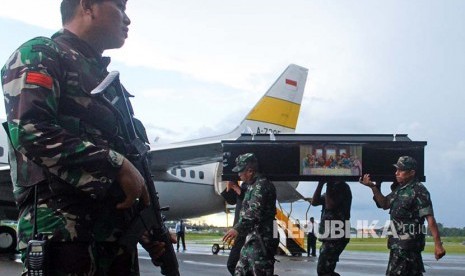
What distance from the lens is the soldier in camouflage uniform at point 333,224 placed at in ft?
24.1

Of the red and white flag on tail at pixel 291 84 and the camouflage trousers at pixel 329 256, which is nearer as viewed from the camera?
the camouflage trousers at pixel 329 256

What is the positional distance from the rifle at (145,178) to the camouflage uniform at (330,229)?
195 inches

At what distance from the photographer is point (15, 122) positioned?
Result: 225cm

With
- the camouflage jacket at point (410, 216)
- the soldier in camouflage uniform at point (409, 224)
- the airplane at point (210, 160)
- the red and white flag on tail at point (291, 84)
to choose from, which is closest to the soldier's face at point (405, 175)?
the soldier in camouflage uniform at point (409, 224)

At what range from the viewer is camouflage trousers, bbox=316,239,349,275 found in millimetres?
7312

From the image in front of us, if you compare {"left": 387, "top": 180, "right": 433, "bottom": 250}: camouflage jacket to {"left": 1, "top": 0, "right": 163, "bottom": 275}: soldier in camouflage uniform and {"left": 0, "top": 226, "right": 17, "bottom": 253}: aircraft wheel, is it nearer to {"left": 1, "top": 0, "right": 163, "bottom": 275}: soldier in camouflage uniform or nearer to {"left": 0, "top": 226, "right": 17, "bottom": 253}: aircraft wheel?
{"left": 1, "top": 0, "right": 163, "bottom": 275}: soldier in camouflage uniform

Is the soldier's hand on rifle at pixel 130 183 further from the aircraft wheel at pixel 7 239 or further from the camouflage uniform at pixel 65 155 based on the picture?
the aircraft wheel at pixel 7 239

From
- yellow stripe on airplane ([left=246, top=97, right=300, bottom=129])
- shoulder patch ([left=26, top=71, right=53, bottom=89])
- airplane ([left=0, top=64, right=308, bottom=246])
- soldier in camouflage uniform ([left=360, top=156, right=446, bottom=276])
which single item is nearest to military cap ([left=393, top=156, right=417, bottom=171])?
soldier in camouflage uniform ([left=360, top=156, right=446, bottom=276])

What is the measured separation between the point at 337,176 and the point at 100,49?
16.8 ft

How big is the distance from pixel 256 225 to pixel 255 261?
354mm

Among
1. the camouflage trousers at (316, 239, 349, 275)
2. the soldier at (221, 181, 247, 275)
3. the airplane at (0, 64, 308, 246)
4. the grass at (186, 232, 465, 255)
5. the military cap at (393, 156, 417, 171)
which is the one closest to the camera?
the military cap at (393, 156, 417, 171)

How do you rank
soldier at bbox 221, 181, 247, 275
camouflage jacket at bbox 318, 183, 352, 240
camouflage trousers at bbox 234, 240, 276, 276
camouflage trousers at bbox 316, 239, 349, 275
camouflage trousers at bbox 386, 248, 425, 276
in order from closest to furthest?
camouflage trousers at bbox 386, 248, 425, 276 < camouflage trousers at bbox 234, 240, 276, 276 < camouflage trousers at bbox 316, 239, 349, 275 < camouflage jacket at bbox 318, 183, 352, 240 < soldier at bbox 221, 181, 247, 275

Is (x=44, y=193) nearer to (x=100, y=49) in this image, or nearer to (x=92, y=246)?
(x=92, y=246)

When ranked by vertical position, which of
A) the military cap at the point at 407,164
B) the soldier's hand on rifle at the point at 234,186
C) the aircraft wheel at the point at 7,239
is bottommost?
the aircraft wheel at the point at 7,239
